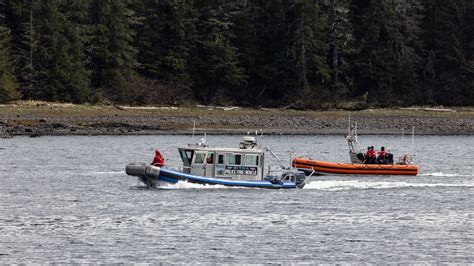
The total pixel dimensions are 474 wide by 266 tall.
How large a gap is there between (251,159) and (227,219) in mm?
8837

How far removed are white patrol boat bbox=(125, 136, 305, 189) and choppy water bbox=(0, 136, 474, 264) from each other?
56cm

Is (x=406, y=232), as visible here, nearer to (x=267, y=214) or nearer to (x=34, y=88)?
(x=267, y=214)

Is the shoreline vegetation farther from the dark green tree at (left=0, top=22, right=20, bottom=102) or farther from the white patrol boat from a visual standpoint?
the white patrol boat

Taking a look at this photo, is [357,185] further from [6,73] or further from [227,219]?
[6,73]

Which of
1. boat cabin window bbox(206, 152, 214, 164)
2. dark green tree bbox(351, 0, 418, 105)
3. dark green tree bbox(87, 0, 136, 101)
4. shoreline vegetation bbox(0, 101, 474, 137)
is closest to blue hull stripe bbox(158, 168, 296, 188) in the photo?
boat cabin window bbox(206, 152, 214, 164)

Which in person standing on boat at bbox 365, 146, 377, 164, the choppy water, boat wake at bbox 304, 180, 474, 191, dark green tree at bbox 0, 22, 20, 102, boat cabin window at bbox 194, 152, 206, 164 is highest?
dark green tree at bbox 0, 22, 20, 102

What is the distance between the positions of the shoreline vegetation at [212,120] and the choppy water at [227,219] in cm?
2319

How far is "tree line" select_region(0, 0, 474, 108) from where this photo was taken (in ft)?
368

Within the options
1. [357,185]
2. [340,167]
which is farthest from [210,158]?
[340,167]

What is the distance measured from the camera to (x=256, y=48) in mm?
121000

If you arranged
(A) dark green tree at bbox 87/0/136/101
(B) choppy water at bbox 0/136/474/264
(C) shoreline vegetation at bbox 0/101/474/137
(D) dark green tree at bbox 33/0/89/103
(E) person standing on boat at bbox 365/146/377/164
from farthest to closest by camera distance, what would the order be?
1. (A) dark green tree at bbox 87/0/136/101
2. (D) dark green tree at bbox 33/0/89/103
3. (C) shoreline vegetation at bbox 0/101/474/137
4. (E) person standing on boat at bbox 365/146/377/164
5. (B) choppy water at bbox 0/136/474/264

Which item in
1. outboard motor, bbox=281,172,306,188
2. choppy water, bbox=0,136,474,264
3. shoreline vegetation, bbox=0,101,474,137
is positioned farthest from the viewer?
shoreline vegetation, bbox=0,101,474,137

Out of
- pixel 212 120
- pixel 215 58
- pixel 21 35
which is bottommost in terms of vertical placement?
pixel 212 120

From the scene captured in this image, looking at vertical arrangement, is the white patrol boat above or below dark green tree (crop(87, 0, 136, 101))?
below
